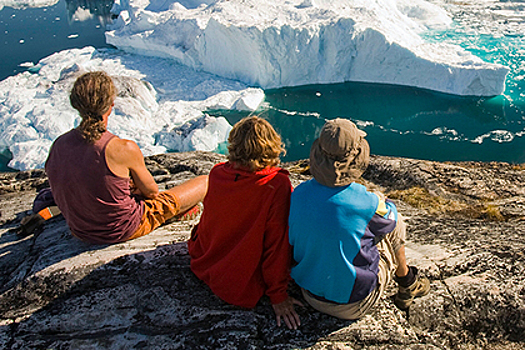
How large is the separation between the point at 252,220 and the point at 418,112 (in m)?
10.4

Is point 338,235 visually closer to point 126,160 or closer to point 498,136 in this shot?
point 126,160

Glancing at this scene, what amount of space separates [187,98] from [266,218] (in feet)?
35.7

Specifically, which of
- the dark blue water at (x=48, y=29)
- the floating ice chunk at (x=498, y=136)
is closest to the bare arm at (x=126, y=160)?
the floating ice chunk at (x=498, y=136)

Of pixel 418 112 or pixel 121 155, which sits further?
pixel 418 112

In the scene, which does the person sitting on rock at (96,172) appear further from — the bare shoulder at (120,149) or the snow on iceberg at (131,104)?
the snow on iceberg at (131,104)

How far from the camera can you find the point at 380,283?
1454 mm

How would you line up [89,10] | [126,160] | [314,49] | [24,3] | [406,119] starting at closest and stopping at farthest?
1. [126,160]
2. [406,119]
3. [314,49]
4. [89,10]
5. [24,3]

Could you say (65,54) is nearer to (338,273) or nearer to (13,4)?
(13,4)

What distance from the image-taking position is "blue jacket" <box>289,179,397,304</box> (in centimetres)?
126

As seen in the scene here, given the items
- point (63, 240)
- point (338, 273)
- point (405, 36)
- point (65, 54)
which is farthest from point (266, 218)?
point (65, 54)

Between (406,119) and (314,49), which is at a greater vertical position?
(314,49)

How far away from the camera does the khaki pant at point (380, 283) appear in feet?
4.70

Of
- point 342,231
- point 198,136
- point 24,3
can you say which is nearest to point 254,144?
point 342,231

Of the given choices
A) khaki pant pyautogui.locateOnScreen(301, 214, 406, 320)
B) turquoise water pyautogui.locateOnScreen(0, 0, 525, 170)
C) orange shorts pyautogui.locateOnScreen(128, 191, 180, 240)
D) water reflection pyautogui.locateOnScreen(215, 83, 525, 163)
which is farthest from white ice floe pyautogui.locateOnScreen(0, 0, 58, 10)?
khaki pant pyautogui.locateOnScreen(301, 214, 406, 320)
